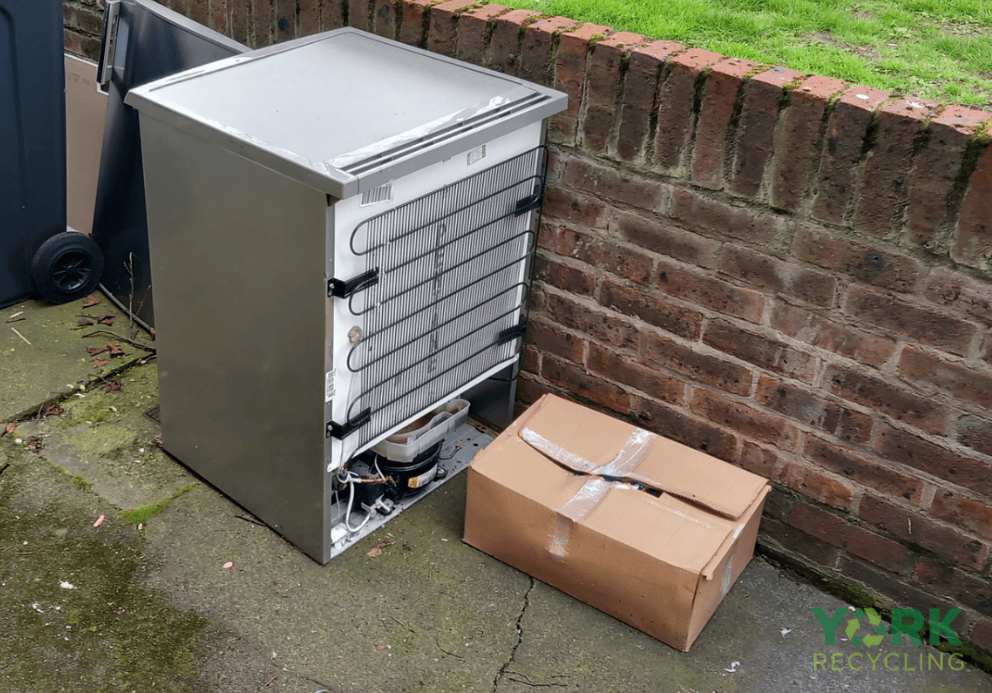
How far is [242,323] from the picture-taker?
286 centimetres

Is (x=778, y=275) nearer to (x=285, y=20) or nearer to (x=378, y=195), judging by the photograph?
(x=378, y=195)

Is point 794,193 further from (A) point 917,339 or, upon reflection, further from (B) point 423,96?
(B) point 423,96

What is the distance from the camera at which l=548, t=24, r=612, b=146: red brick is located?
2906 mm

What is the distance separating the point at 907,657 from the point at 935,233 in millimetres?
1256

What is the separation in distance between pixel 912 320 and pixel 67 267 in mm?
3138

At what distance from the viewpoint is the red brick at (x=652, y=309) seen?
304 centimetres

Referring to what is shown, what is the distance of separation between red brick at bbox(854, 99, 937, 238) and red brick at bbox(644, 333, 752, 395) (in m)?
0.61

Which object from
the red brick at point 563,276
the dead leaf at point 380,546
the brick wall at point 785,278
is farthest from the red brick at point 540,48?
the dead leaf at point 380,546

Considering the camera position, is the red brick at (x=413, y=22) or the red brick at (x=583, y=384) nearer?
the red brick at (x=413, y=22)

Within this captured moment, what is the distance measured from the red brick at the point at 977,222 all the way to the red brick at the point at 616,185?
80 cm

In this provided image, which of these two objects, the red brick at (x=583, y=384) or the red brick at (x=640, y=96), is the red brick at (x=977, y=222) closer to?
the red brick at (x=640, y=96)

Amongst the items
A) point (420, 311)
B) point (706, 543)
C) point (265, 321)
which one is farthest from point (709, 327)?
point (265, 321)

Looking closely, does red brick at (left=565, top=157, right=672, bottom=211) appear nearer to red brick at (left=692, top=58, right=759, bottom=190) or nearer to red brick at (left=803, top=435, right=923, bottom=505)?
red brick at (left=692, top=58, right=759, bottom=190)

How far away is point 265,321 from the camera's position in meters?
2.78
